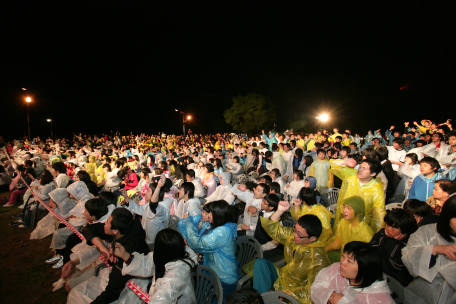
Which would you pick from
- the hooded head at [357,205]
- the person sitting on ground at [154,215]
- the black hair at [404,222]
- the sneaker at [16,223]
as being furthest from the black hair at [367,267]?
the sneaker at [16,223]

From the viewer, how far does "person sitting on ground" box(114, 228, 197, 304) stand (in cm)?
175

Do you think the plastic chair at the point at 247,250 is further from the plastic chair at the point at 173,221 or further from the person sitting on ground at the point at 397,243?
the plastic chair at the point at 173,221

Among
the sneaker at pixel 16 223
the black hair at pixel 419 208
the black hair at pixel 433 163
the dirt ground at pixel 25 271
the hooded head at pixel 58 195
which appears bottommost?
the dirt ground at pixel 25 271

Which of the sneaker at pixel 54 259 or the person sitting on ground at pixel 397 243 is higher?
the person sitting on ground at pixel 397 243

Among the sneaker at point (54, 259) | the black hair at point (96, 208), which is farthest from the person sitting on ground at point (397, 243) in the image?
the sneaker at point (54, 259)

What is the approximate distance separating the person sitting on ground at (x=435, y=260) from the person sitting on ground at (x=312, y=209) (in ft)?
3.26

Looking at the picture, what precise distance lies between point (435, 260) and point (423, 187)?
217 centimetres

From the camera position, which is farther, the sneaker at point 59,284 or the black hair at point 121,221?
the sneaker at point 59,284

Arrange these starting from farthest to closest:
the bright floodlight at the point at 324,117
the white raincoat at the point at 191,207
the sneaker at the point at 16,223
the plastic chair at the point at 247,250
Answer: the bright floodlight at the point at 324,117 → the sneaker at the point at 16,223 → the white raincoat at the point at 191,207 → the plastic chair at the point at 247,250

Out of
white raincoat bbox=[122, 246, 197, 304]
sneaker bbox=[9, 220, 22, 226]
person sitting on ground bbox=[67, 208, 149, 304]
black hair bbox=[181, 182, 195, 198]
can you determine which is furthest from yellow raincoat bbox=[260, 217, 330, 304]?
sneaker bbox=[9, 220, 22, 226]

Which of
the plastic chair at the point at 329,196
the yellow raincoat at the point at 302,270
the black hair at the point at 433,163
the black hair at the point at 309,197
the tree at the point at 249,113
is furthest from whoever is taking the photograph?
the tree at the point at 249,113

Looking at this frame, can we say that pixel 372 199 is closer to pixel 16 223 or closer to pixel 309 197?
pixel 309 197

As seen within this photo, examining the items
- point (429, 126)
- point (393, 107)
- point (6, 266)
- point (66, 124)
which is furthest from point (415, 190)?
point (66, 124)

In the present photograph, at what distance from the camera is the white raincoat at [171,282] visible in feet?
5.67
